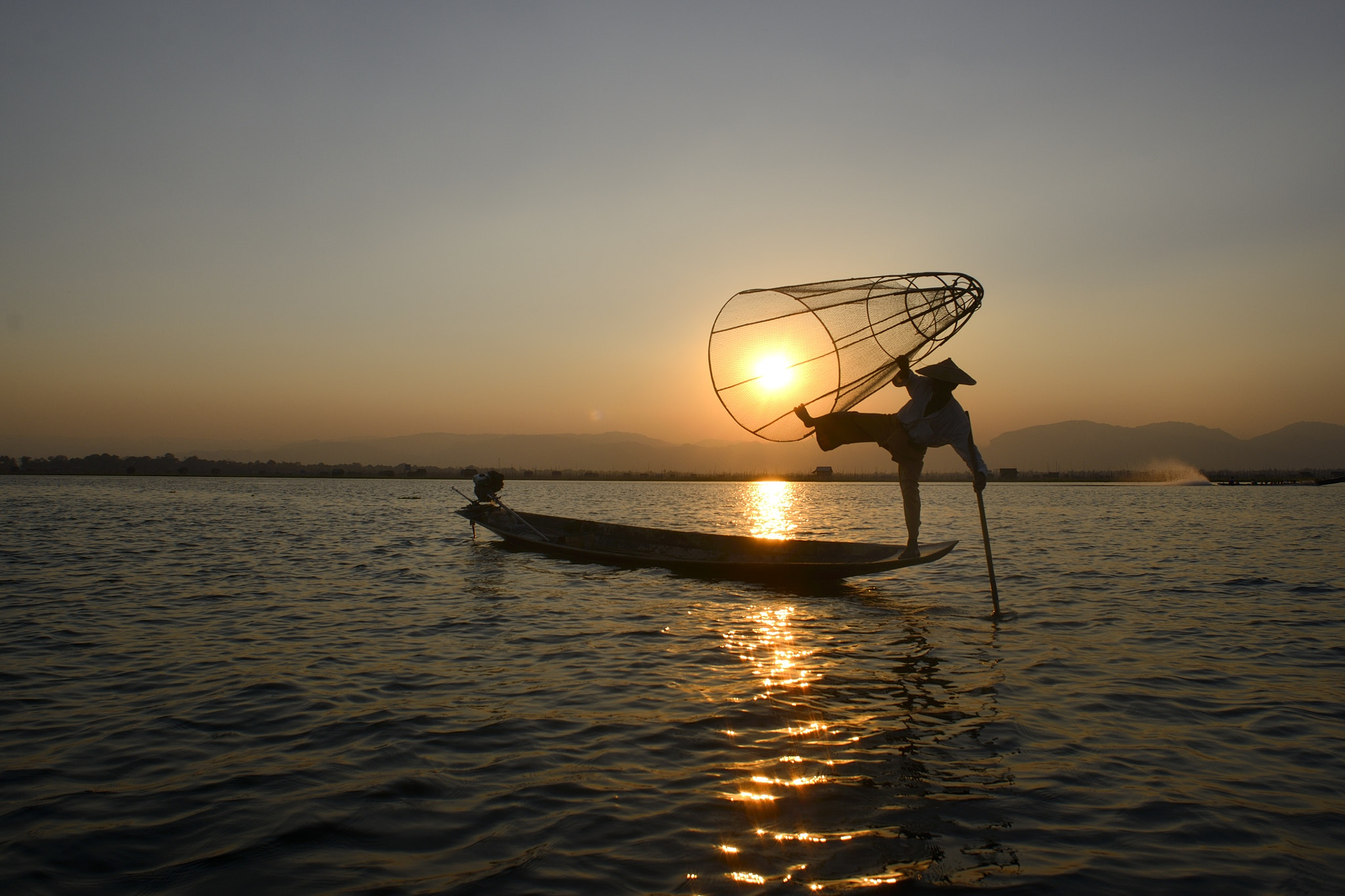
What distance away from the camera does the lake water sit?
4.48 m

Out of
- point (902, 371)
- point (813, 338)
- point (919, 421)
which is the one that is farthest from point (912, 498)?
point (813, 338)

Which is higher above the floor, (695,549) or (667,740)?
(695,549)

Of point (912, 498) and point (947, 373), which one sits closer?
point (947, 373)

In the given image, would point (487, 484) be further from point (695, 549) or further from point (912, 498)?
point (912, 498)

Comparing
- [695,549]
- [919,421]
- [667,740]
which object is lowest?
[667,740]

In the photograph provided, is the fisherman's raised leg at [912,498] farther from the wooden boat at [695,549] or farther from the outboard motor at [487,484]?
the outboard motor at [487,484]

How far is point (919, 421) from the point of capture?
483 inches

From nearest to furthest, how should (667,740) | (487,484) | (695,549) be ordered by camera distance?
(667,740) → (695,549) → (487,484)

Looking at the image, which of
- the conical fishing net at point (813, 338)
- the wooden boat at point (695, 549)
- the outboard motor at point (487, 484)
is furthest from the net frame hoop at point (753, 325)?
the outboard motor at point (487, 484)

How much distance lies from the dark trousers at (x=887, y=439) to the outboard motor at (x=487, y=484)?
14864mm

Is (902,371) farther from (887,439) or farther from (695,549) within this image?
(695,549)

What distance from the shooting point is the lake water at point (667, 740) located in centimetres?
448

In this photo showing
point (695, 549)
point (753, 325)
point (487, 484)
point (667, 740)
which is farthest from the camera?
point (487, 484)

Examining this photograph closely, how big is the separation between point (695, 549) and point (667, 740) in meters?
13.0
